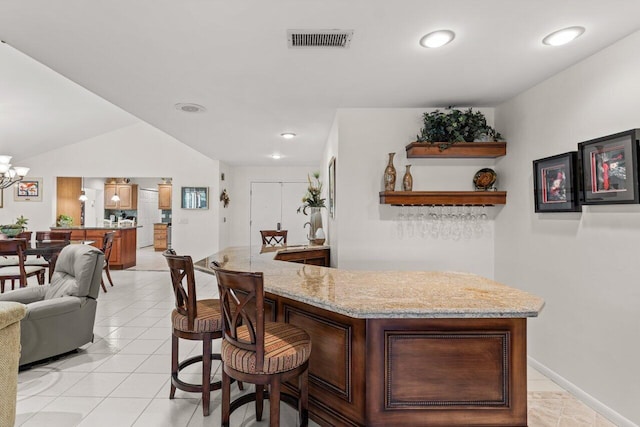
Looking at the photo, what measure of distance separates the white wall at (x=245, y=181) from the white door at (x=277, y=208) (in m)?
0.10

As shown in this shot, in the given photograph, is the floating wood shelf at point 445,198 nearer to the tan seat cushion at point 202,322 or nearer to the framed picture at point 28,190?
the tan seat cushion at point 202,322

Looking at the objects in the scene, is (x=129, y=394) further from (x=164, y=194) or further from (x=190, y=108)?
(x=164, y=194)

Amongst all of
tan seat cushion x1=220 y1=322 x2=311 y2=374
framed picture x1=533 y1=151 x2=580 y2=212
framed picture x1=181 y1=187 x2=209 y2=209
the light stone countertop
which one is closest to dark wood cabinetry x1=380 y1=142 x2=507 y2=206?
framed picture x1=533 y1=151 x2=580 y2=212

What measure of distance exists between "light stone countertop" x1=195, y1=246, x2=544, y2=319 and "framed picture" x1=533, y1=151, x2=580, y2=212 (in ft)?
3.12

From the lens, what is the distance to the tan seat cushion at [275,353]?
1.64 metres

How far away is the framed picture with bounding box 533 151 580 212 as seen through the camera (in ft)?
8.27

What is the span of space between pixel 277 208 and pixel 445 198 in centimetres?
547

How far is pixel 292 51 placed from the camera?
233 cm

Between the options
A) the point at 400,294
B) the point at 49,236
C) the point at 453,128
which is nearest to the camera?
the point at 400,294

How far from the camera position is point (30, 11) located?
1852mm

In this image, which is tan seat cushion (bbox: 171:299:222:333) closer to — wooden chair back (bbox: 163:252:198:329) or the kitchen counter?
wooden chair back (bbox: 163:252:198:329)

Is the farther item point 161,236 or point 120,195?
point 161,236

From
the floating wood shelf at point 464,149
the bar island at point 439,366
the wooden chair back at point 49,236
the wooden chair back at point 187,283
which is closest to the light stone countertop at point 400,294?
the bar island at point 439,366

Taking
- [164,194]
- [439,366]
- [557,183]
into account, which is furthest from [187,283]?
[164,194]
